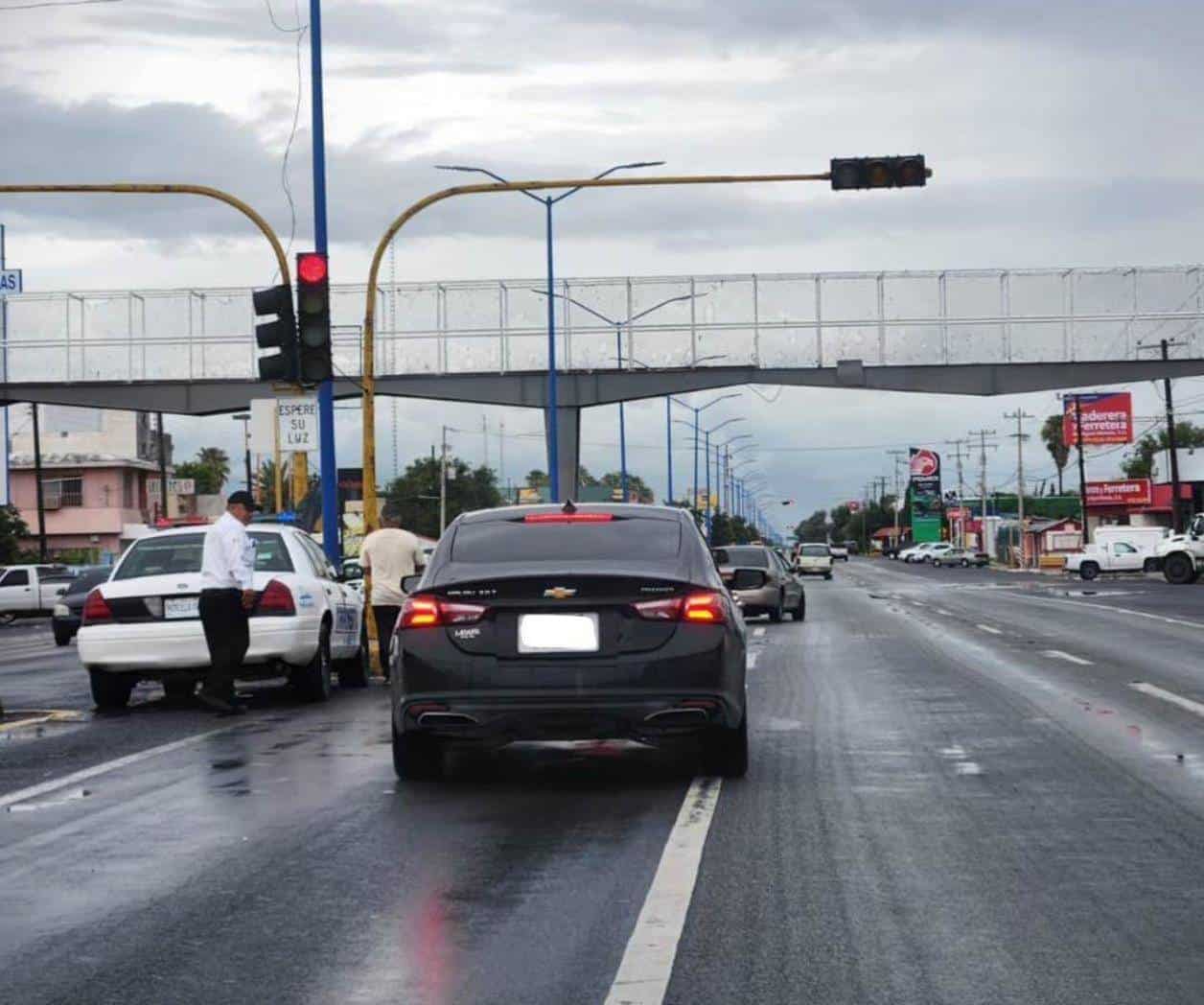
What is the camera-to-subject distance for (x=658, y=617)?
402 inches

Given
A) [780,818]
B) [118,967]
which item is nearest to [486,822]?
[780,818]

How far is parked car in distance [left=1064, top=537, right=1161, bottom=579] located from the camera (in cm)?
7506

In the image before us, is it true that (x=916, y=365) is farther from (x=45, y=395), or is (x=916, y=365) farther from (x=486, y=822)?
(x=486, y=822)

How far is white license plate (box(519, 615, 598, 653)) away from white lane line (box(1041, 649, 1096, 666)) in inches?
463

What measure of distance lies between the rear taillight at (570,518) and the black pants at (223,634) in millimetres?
4704

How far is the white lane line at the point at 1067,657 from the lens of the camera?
21.1 metres

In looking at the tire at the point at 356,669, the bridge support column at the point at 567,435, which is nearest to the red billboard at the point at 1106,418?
the bridge support column at the point at 567,435

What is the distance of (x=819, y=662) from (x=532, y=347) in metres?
27.9

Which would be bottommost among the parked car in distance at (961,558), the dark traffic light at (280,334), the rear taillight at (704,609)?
the parked car in distance at (961,558)

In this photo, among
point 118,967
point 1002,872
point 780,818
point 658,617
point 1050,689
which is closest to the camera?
point 118,967

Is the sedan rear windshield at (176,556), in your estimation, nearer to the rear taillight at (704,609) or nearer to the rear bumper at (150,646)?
the rear bumper at (150,646)

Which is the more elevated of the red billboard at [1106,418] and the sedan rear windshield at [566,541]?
the red billboard at [1106,418]

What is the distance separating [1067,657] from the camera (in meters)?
22.2

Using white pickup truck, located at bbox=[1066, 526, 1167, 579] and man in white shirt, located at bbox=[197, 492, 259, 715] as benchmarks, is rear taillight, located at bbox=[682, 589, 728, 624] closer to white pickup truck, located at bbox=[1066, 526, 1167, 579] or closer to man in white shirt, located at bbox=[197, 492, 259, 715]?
man in white shirt, located at bbox=[197, 492, 259, 715]
